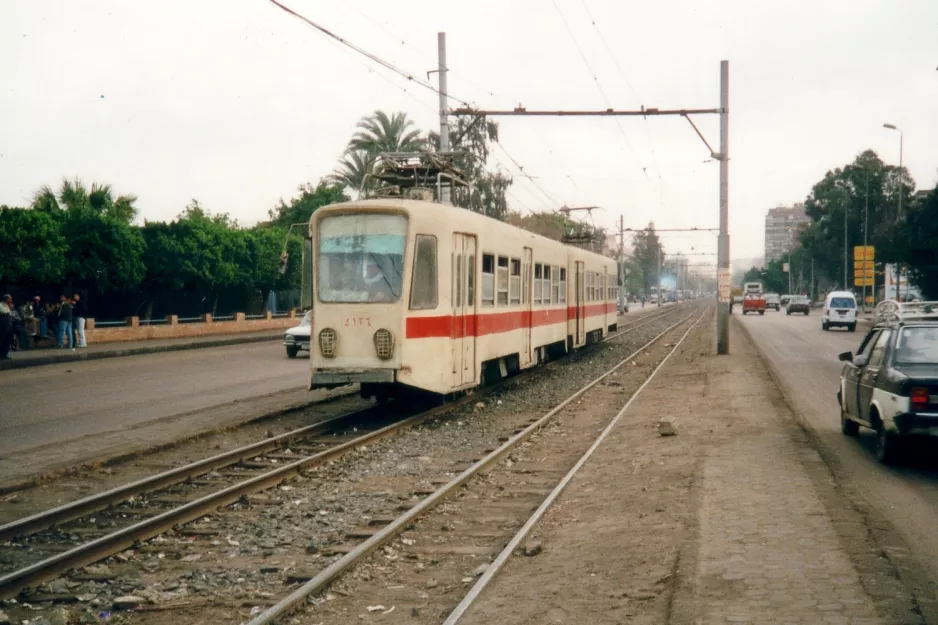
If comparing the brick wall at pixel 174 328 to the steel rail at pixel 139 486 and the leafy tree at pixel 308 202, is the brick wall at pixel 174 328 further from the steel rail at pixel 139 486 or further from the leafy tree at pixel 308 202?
the steel rail at pixel 139 486

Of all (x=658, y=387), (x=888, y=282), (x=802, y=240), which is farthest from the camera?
(x=802, y=240)

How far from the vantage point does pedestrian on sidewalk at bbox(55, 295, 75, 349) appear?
1237 inches

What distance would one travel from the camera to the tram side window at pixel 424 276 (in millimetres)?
14531

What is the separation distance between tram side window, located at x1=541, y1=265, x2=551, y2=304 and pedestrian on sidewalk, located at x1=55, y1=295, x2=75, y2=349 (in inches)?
645

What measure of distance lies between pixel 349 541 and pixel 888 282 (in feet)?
245

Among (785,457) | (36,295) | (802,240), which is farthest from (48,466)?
(802,240)

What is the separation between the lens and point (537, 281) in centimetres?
2205

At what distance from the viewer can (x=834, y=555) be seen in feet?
22.9

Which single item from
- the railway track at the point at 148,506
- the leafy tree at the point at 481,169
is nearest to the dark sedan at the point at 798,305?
the leafy tree at the point at 481,169

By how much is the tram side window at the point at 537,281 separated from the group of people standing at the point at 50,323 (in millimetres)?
16711

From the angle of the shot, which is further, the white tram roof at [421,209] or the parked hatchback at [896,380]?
the white tram roof at [421,209]

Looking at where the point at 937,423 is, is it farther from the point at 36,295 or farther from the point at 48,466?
the point at 36,295

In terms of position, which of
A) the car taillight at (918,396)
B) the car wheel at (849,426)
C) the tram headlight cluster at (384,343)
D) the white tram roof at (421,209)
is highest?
the white tram roof at (421,209)

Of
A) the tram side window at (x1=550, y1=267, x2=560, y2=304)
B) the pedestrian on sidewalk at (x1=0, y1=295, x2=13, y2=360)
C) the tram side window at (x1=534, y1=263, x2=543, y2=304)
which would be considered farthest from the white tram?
the pedestrian on sidewalk at (x1=0, y1=295, x2=13, y2=360)
